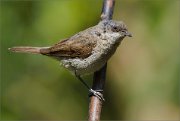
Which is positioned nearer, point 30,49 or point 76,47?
point 76,47

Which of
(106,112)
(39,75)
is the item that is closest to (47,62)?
(39,75)

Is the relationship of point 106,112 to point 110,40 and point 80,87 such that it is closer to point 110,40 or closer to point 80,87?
point 80,87

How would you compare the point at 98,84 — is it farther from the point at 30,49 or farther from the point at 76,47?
the point at 30,49

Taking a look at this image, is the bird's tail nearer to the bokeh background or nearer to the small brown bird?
the small brown bird

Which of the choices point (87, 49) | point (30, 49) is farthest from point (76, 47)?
point (30, 49)

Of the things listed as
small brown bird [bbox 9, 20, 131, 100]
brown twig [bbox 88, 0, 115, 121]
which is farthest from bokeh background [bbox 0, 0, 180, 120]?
brown twig [bbox 88, 0, 115, 121]

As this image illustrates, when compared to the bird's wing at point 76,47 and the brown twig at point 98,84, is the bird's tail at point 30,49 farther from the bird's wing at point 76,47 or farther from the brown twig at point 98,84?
the brown twig at point 98,84

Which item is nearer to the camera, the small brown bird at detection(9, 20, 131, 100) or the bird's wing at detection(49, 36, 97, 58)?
the small brown bird at detection(9, 20, 131, 100)

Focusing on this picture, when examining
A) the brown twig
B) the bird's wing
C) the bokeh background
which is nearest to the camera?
the brown twig
